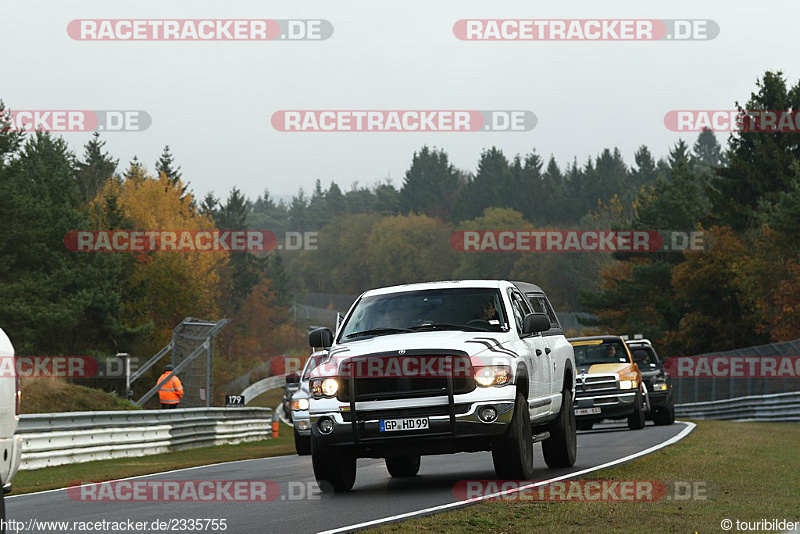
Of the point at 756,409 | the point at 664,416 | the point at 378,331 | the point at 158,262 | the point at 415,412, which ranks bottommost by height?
the point at 756,409

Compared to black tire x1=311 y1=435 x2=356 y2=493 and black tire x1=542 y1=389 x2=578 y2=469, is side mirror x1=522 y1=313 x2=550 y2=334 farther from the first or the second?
black tire x1=311 y1=435 x2=356 y2=493

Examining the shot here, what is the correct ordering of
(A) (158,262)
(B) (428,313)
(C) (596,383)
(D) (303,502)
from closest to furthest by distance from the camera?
(D) (303,502)
(B) (428,313)
(C) (596,383)
(A) (158,262)

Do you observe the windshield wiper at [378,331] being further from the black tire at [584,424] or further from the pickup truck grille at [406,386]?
the black tire at [584,424]

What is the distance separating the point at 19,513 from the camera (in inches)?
488

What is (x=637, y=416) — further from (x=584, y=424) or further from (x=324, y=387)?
(x=324, y=387)

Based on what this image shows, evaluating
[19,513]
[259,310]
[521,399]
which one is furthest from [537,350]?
[259,310]

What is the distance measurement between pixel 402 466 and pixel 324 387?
9.78ft

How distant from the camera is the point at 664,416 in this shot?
→ 30.2 metres

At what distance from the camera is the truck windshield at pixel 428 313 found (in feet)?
45.5

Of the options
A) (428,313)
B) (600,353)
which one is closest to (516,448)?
(428,313)

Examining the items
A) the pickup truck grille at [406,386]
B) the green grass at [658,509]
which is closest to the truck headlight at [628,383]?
the green grass at [658,509]

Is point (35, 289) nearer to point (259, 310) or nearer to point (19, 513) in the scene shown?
point (19, 513)

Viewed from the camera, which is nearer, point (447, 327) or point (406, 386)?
point (406, 386)

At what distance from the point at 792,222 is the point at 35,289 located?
36311mm
